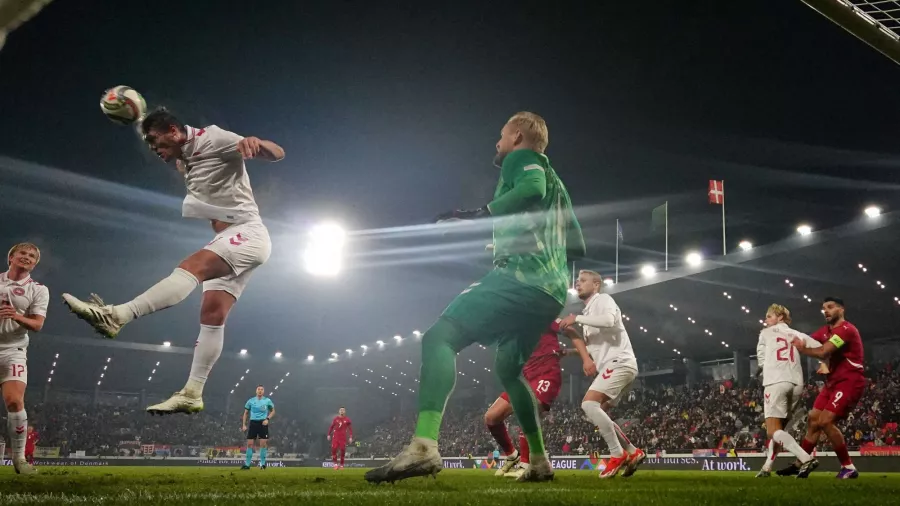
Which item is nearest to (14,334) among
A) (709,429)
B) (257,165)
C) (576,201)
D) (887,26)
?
(887,26)

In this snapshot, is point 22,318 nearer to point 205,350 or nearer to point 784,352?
point 205,350

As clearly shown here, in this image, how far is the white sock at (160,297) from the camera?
4.36 metres

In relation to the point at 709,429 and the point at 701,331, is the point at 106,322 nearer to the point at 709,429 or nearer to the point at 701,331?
the point at 709,429

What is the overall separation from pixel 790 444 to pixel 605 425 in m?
2.73

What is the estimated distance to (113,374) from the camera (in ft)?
169

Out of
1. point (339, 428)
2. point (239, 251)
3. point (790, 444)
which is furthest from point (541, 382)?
point (339, 428)

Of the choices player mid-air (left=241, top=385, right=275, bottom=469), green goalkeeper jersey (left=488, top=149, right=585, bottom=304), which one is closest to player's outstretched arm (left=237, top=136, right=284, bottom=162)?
green goalkeeper jersey (left=488, top=149, right=585, bottom=304)

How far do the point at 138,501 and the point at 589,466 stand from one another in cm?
2278

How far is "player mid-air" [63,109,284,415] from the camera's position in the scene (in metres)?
5.07

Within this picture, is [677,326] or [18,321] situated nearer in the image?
[18,321]

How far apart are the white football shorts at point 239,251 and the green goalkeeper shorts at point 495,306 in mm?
1985

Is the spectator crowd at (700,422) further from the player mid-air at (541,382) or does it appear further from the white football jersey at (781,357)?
the player mid-air at (541,382)

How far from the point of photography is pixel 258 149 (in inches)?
200

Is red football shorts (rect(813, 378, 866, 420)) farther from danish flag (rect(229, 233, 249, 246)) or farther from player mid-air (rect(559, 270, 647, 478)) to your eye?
danish flag (rect(229, 233, 249, 246))
